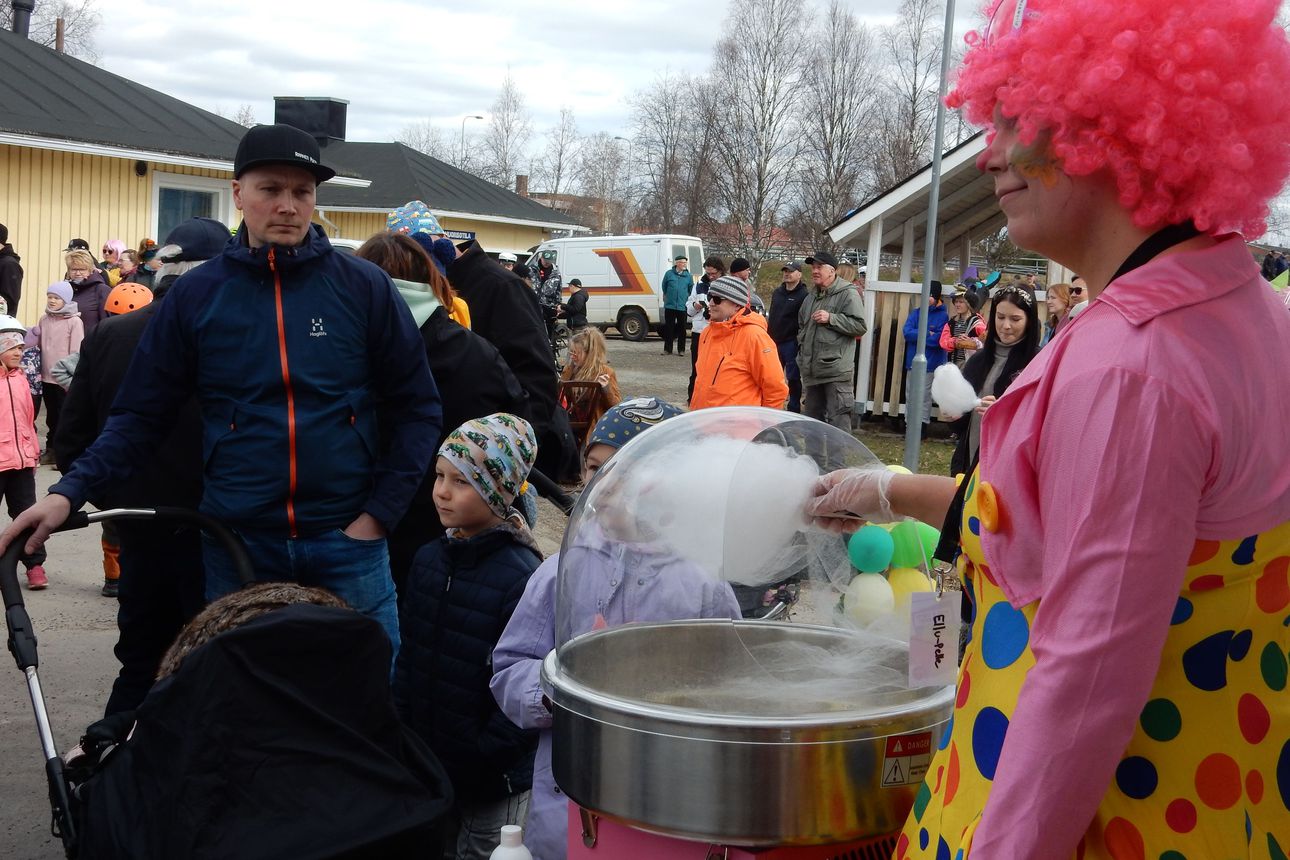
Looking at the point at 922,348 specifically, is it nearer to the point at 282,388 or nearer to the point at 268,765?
the point at 282,388

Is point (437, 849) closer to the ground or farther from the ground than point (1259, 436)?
closer to the ground

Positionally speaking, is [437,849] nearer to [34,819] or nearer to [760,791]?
[760,791]

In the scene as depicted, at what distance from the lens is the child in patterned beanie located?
352cm

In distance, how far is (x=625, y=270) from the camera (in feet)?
107

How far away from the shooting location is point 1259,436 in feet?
4.83

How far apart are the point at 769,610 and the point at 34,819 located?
3.12 meters

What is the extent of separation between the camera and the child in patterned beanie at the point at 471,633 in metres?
3.52

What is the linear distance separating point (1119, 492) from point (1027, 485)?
0.16 meters

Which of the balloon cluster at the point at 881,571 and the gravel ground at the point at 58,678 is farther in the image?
the gravel ground at the point at 58,678

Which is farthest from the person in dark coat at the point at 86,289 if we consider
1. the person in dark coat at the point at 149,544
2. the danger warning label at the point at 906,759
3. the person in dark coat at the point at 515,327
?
the danger warning label at the point at 906,759

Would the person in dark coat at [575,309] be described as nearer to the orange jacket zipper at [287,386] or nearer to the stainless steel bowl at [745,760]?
the orange jacket zipper at [287,386]

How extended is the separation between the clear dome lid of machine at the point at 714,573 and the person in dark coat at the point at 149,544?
2.05 meters

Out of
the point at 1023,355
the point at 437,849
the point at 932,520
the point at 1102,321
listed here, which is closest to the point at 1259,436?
the point at 1102,321

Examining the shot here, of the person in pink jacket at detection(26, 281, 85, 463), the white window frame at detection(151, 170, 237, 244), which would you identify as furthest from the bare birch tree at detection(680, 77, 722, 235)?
the person in pink jacket at detection(26, 281, 85, 463)
